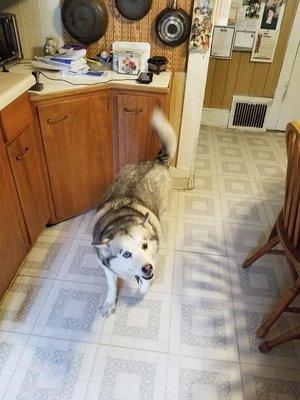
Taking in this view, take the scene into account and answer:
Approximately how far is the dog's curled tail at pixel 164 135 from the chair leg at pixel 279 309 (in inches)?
37.9

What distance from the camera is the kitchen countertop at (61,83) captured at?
137 centimetres

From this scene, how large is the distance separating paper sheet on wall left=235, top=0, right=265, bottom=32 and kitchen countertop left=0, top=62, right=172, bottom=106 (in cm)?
151

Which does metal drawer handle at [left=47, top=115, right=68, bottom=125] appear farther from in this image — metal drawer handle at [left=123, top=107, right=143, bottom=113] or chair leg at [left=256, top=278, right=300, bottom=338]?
chair leg at [left=256, top=278, right=300, bottom=338]

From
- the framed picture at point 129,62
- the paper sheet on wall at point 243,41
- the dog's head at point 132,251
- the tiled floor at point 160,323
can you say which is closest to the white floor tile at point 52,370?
the tiled floor at point 160,323

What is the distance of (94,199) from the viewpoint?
206cm

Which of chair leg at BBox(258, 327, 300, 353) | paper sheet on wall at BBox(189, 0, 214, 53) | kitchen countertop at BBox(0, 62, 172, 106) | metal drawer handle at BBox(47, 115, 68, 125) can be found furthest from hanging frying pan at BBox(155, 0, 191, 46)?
chair leg at BBox(258, 327, 300, 353)

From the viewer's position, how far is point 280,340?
1.29 metres

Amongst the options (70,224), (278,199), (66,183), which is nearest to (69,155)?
(66,183)

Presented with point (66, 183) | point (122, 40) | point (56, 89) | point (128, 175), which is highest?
point (122, 40)

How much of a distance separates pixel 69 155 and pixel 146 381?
124 cm

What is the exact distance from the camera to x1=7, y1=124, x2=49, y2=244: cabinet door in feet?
4.75

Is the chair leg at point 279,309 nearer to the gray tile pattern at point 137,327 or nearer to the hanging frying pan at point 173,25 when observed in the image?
the gray tile pattern at point 137,327

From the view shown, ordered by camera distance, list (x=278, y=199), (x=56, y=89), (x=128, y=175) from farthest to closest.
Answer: (x=278, y=199) < (x=128, y=175) < (x=56, y=89)

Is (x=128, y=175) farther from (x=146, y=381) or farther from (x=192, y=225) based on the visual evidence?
(x=146, y=381)
